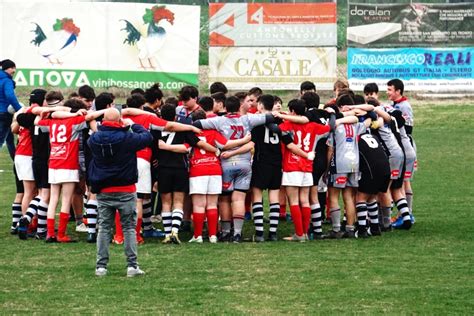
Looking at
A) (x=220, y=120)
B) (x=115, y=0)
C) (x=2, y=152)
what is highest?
(x=115, y=0)

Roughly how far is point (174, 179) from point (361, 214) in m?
2.46

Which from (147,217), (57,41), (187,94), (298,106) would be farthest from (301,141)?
(57,41)

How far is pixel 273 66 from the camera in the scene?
33.6 meters

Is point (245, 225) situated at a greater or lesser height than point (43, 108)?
lesser

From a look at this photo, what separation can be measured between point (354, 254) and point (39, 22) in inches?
901

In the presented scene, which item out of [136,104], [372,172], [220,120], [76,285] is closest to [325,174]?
[372,172]

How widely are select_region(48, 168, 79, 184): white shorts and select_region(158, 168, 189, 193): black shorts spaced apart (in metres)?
1.06

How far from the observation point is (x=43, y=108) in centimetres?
1383

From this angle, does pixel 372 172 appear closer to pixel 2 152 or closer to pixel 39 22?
pixel 2 152

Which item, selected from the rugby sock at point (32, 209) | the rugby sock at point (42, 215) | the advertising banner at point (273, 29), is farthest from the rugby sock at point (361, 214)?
the advertising banner at point (273, 29)

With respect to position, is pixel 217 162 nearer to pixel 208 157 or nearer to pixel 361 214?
pixel 208 157

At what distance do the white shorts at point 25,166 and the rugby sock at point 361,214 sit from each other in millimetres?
4170

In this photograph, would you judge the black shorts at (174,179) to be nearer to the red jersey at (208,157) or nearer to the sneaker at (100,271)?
the red jersey at (208,157)

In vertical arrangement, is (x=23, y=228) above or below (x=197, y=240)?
above
